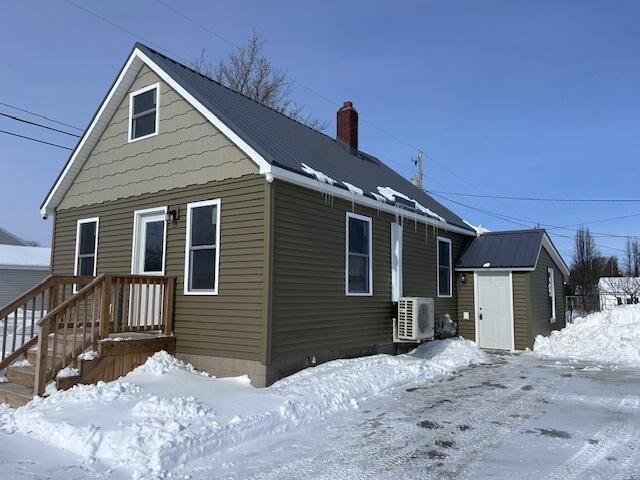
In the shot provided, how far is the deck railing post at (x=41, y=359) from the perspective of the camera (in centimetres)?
679

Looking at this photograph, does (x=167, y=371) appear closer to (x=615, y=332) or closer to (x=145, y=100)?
(x=145, y=100)

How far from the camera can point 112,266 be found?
10844 millimetres

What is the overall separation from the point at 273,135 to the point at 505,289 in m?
8.18

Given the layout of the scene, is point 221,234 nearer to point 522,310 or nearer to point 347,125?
point 347,125

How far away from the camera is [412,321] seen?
1098 centimetres

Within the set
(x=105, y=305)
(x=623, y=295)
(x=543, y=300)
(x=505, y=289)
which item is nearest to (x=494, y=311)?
(x=505, y=289)

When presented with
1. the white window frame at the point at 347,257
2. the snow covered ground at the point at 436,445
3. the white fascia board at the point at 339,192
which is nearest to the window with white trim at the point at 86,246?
the white fascia board at the point at 339,192

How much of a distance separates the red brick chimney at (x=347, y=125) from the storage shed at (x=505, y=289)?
4.82 m

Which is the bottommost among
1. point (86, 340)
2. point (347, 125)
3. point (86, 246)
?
point (86, 340)

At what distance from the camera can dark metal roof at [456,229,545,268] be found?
14.1 metres

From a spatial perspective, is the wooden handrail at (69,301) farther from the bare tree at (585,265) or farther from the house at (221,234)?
the bare tree at (585,265)

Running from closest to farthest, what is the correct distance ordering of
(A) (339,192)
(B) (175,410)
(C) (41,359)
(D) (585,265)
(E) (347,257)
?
(B) (175,410)
(C) (41,359)
(A) (339,192)
(E) (347,257)
(D) (585,265)

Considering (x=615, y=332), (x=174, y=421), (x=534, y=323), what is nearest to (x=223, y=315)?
(x=174, y=421)

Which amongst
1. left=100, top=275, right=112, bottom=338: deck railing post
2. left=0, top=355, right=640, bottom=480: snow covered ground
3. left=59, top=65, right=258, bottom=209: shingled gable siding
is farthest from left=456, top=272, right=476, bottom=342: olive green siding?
left=100, top=275, right=112, bottom=338: deck railing post
